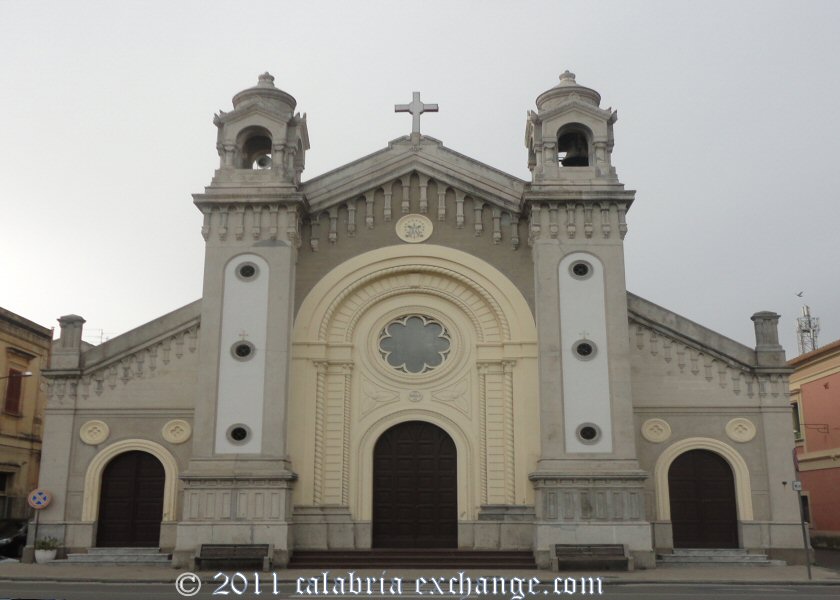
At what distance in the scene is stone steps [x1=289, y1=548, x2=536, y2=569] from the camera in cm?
2186

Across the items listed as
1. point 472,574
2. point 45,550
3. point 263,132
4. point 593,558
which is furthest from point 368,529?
point 263,132

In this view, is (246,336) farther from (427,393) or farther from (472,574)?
(472,574)

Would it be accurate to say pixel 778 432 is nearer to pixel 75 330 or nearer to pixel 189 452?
pixel 189 452

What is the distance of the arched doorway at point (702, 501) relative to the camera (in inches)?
942

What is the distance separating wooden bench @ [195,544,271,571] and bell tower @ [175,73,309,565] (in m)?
0.33

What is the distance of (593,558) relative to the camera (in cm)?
2120

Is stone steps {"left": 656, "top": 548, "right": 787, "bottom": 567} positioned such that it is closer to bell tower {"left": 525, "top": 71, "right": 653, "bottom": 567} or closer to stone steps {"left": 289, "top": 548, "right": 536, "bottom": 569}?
bell tower {"left": 525, "top": 71, "right": 653, "bottom": 567}

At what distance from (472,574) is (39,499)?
39.0ft

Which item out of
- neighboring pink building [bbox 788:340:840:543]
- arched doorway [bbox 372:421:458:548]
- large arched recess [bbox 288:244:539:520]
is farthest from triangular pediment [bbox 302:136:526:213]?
neighboring pink building [bbox 788:340:840:543]

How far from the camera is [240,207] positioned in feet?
80.6

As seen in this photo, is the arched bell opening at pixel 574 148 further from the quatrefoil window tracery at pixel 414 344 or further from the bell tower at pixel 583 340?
the quatrefoil window tracery at pixel 414 344

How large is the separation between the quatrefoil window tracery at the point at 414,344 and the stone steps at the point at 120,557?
8.01m

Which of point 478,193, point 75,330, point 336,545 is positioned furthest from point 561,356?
point 75,330

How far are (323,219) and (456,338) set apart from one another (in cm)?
518
